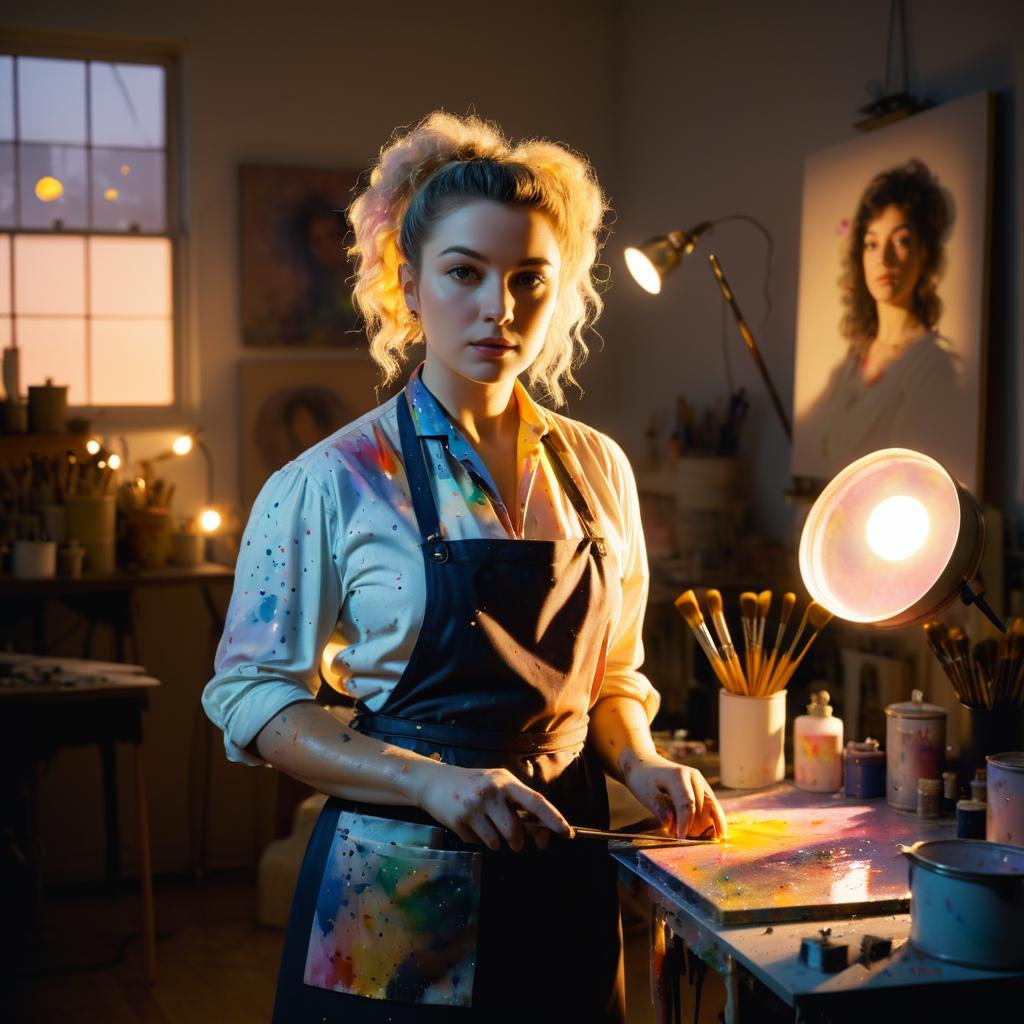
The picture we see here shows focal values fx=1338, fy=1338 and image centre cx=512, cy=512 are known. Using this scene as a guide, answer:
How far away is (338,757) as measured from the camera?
148cm

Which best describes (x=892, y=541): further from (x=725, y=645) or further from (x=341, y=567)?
(x=341, y=567)

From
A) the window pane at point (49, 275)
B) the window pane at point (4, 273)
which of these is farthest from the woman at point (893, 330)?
the window pane at point (4, 273)

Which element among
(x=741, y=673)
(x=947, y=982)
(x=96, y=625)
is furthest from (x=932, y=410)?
(x=96, y=625)

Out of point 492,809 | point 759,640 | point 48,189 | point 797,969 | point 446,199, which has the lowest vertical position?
point 797,969

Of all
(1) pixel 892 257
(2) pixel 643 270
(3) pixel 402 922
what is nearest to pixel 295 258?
(2) pixel 643 270

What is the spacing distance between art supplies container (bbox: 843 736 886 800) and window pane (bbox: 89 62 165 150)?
349 cm

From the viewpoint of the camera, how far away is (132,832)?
4512 millimetres

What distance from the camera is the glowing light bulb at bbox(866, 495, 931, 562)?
178cm

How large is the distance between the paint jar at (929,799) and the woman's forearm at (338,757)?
0.75 m

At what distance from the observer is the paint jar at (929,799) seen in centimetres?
184

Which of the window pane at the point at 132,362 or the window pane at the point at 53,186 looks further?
the window pane at the point at 132,362

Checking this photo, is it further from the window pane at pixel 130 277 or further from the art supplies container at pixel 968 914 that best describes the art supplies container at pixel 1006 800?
the window pane at pixel 130 277

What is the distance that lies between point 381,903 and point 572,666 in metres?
0.36

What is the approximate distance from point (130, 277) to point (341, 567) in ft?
10.8
